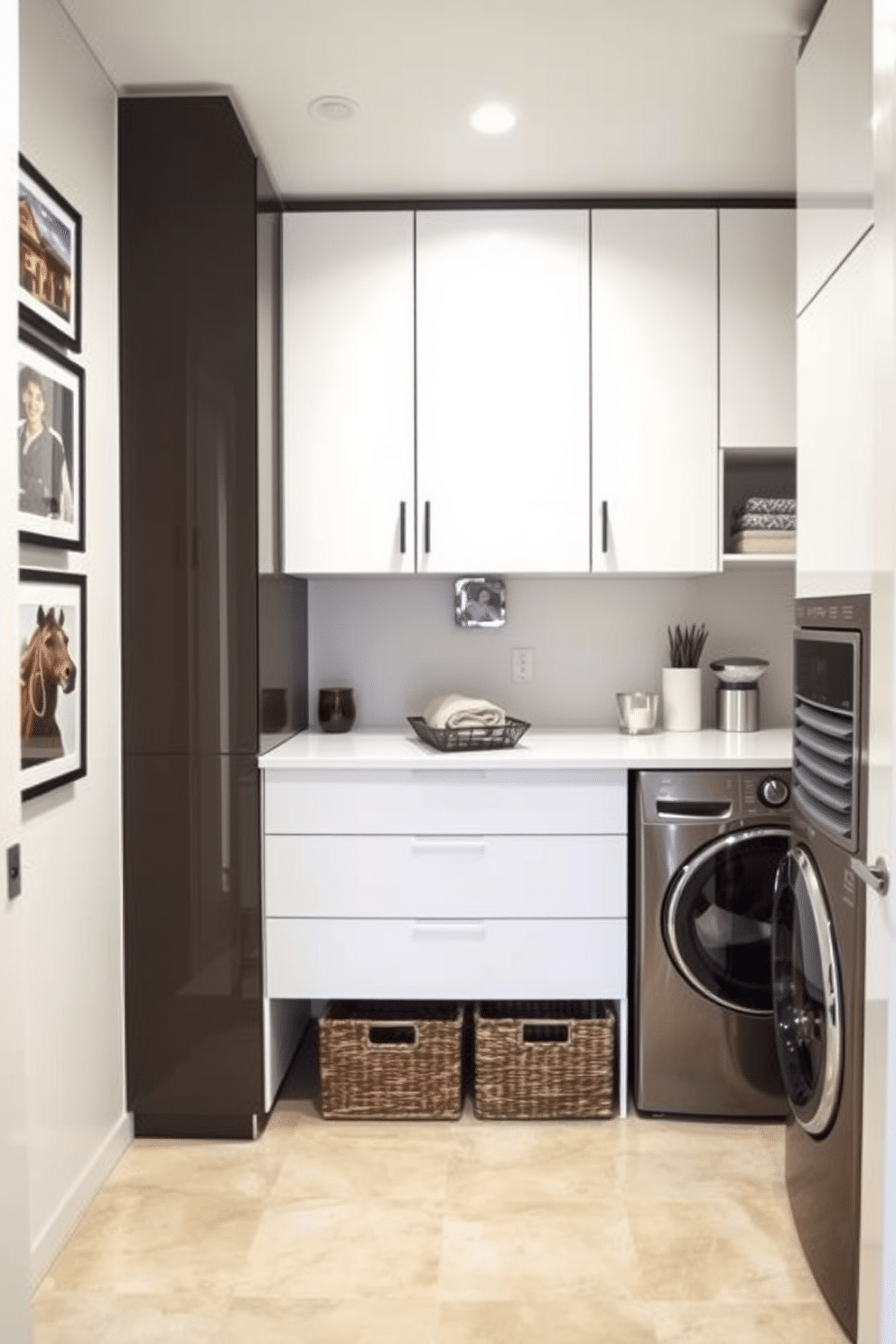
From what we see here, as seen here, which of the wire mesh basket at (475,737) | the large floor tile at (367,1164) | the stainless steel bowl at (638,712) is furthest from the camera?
the stainless steel bowl at (638,712)

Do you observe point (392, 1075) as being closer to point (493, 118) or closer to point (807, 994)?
point (807, 994)

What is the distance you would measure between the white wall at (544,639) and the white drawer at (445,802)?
0.65m

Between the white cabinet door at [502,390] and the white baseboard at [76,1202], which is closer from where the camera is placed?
the white baseboard at [76,1202]

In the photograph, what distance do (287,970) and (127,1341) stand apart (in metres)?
0.91

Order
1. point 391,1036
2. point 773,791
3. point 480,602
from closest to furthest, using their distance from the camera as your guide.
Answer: point 773,791 → point 391,1036 → point 480,602

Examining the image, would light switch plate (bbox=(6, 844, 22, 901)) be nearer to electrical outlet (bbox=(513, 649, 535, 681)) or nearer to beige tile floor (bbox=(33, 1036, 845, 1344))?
beige tile floor (bbox=(33, 1036, 845, 1344))

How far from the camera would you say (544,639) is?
3.29 meters

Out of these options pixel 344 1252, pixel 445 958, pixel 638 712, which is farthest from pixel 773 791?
pixel 344 1252

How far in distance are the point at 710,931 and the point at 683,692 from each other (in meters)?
0.73

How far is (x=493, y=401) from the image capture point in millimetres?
2902

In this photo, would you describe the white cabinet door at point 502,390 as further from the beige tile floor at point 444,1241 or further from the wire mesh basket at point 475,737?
the beige tile floor at point 444,1241

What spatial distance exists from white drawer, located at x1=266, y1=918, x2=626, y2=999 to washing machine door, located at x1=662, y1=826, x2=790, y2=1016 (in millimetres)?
157

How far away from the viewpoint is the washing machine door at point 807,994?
72.9 inches

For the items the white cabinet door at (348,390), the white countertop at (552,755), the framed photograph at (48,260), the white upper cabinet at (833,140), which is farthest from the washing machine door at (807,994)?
the framed photograph at (48,260)
